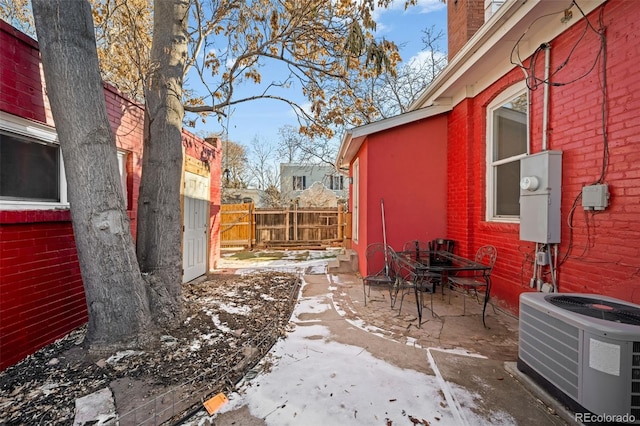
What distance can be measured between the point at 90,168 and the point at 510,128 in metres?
5.42

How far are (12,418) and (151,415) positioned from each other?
0.96 metres

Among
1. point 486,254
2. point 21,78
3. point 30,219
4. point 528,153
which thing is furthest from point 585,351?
point 21,78

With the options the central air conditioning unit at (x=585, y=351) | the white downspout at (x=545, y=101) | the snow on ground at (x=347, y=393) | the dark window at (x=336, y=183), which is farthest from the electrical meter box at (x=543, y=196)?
the dark window at (x=336, y=183)

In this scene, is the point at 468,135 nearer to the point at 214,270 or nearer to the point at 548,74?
the point at 548,74

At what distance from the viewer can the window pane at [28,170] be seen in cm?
283

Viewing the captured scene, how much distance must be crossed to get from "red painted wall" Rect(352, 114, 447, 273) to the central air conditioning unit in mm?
3292

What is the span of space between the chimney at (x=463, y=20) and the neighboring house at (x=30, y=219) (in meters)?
6.71

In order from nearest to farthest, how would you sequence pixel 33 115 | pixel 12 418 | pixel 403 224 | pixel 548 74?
1. pixel 12 418
2. pixel 33 115
3. pixel 548 74
4. pixel 403 224

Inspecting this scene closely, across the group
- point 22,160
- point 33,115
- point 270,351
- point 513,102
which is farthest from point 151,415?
point 513,102

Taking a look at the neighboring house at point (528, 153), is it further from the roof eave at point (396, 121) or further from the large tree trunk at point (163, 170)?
the large tree trunk at point (163, 170)

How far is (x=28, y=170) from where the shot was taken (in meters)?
3.07

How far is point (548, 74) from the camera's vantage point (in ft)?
11.3

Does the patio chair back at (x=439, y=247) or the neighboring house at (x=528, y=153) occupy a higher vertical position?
the neighboring house at (x=528, y=153)

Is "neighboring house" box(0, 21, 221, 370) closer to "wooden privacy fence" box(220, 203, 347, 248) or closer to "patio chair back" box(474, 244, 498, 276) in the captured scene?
"patio chair back" box(474, 244, 498, 276)
